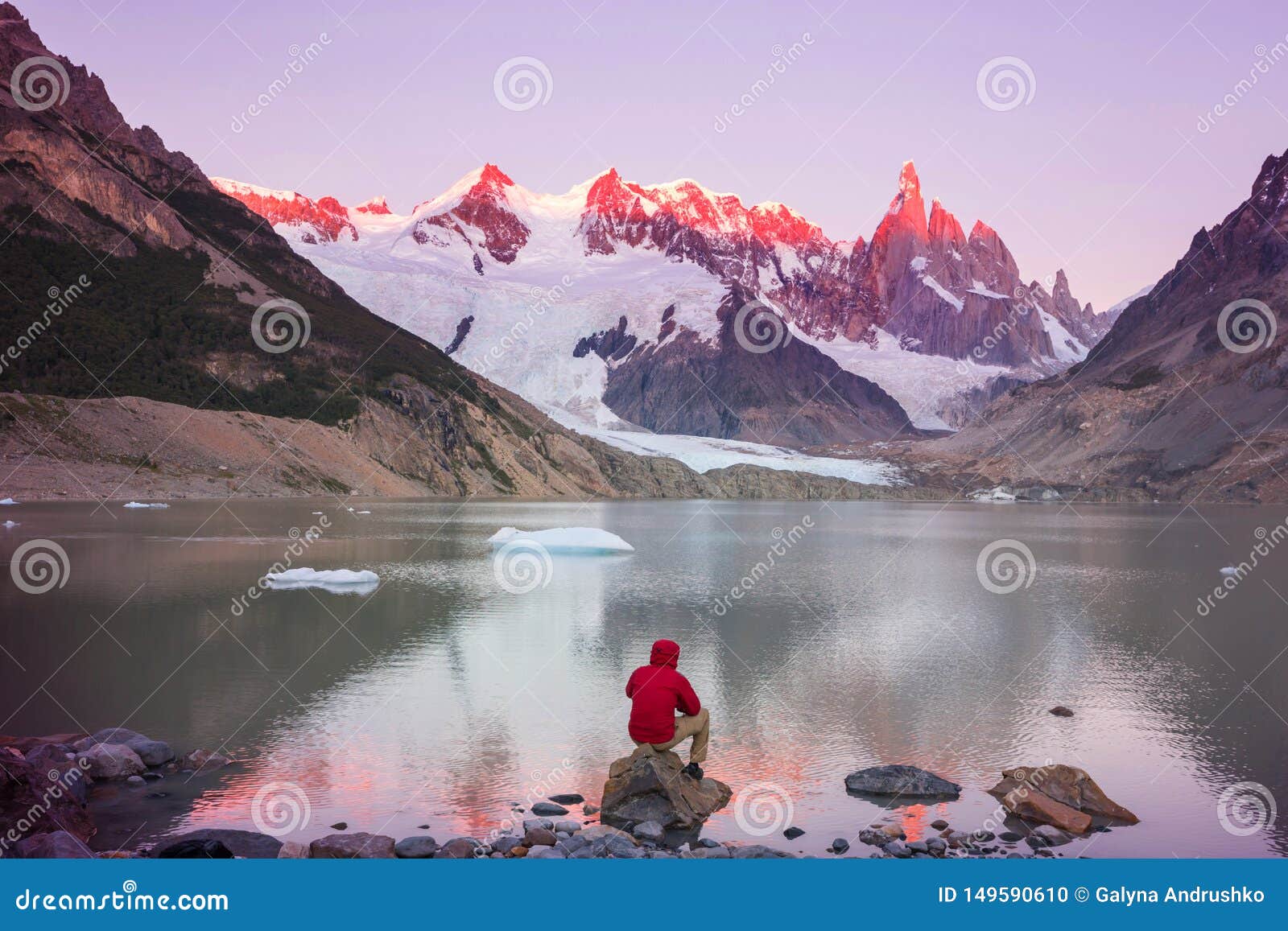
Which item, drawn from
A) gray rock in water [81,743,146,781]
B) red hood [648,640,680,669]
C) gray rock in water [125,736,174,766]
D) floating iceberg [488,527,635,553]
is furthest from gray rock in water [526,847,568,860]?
floating iceberg [488,527,635,553]

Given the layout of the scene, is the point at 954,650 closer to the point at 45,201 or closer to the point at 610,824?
the point at 610,824

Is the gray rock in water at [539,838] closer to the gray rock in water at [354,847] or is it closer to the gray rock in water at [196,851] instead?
the gray rock in water at [354,847]

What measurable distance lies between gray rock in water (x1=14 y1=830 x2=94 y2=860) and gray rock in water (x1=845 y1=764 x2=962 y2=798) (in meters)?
12.6

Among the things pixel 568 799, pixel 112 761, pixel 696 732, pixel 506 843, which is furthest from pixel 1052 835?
pixel 112 761

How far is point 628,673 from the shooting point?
3120 centimetres

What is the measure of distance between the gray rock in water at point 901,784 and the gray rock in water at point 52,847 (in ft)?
41.4

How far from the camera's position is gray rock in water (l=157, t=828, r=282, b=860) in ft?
50.8

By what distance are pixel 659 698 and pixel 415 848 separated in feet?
15.4

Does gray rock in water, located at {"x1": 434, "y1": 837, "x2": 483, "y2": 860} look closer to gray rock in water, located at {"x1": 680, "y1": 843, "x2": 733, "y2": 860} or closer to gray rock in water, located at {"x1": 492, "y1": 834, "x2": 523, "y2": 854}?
gray rock in water, located at {"x1": 492, "y1": 834, "x2": 523, "y2": 854}

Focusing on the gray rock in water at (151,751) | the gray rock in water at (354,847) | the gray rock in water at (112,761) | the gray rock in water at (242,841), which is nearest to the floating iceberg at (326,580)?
the gray rock in water at (151,751)

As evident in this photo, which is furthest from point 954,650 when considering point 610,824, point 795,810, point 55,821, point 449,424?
point 449,424

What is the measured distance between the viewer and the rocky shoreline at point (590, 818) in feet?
51.6

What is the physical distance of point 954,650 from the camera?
36469 millimetres

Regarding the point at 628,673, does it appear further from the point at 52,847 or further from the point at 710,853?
the point at 52,847
